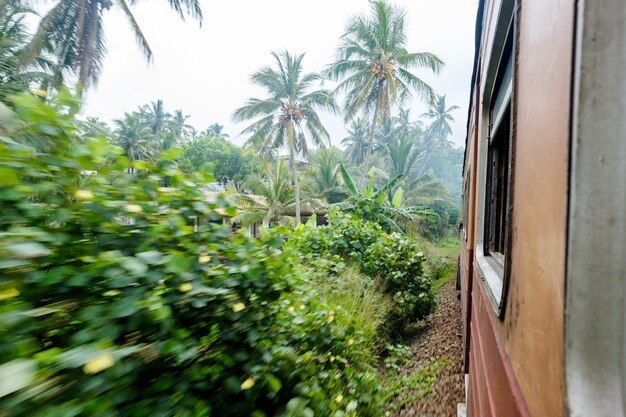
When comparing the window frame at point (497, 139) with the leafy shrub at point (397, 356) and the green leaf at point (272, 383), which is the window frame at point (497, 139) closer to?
the green leaf at point (272, 383)

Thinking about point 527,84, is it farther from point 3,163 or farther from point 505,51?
point 3,163

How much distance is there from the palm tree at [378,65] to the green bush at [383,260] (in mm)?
13239

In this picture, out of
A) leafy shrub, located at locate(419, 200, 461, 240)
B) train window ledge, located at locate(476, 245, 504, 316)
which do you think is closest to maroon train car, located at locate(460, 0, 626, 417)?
train window ledge, located at locate(476, 245, 504, 316)

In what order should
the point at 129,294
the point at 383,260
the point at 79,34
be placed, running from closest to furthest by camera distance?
1. the point at 129,294
2. the point at 383,260
3. the point at 79,34

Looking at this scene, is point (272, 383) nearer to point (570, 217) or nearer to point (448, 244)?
point (570, 217)

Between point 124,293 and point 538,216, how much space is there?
4.30 ft

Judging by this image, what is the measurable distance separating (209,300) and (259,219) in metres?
16.7

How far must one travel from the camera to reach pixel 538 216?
747 mm

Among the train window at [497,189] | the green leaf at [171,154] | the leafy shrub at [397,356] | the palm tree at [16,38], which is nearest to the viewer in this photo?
the green leaf at [171,154]

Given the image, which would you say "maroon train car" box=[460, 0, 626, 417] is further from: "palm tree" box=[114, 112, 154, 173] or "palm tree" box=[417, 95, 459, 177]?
"palm tree" box=[417, 95, 459, 177]

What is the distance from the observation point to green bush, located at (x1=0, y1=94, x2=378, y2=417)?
3.04 feet

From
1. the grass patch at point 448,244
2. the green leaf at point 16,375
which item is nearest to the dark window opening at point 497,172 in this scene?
the green leaf at point 16,375

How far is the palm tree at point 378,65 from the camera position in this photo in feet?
61.2

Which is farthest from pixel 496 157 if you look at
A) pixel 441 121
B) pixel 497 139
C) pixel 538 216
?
pixel 441 121
